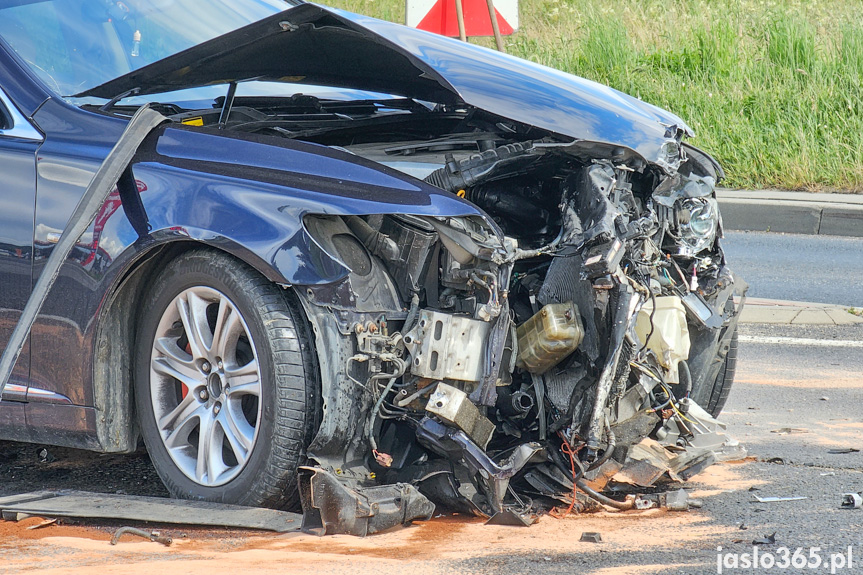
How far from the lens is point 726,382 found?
178 inches

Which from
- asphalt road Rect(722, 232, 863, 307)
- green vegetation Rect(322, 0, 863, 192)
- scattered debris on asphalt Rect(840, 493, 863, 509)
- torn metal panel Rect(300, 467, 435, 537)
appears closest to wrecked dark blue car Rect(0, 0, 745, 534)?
torn metal panel Rect(300, 467, 435, 537)

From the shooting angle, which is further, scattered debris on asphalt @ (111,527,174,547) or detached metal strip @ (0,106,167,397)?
detached metal strip @ (0,106,167,397)

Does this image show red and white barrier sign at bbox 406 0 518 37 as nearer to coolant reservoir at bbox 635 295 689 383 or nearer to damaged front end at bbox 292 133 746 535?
damaged front end at bbox 292 133 746 535

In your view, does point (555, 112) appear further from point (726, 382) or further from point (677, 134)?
point (726, 382)

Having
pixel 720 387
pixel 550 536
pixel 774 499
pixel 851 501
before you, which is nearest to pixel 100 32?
pixel 550 536

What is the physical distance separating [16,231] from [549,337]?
181cm

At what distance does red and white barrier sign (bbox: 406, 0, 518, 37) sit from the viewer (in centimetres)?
908

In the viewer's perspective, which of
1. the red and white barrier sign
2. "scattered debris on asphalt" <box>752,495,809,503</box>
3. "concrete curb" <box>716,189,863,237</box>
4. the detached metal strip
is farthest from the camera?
"concrete curb" <box>716,189,863,237</box>

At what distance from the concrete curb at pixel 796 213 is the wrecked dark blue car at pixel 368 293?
22.6ft

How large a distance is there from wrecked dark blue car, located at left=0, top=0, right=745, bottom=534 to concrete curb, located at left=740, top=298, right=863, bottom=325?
3.15 meters

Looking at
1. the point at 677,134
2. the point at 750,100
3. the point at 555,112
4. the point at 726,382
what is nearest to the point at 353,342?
the point at 555,112

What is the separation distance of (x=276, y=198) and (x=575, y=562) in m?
1.41

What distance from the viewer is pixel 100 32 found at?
4.39m

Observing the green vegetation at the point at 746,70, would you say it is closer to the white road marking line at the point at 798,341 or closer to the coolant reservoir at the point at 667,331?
the white road marking line at the point at 798,341
